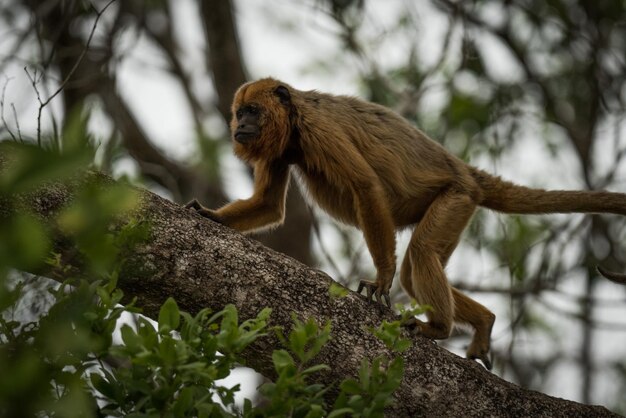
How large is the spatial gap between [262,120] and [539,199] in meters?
2.31

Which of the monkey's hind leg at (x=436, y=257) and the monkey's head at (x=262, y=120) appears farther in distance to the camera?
the monkey's head at (x=262, y=120)

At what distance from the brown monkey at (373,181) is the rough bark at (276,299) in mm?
1277

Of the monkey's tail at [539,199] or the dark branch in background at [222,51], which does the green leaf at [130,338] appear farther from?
the dark branch in background at [222,51]

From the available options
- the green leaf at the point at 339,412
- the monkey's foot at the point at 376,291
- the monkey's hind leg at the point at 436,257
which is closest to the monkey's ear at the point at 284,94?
the monkey's hind leg at the point at 436,257

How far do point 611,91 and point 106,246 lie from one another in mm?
10480

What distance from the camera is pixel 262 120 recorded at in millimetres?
5953

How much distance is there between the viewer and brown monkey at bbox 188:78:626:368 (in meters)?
5.48

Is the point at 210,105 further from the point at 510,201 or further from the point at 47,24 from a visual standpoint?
the point at 510,201

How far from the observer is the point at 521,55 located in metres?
11.2

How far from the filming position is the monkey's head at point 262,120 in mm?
5934

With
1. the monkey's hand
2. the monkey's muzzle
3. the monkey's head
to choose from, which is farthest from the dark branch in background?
the monkey's hand

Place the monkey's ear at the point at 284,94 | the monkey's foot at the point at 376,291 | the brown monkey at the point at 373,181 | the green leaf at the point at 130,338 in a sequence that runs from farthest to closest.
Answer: the monkey's ear at the point at 284,94
the brown monkey at the point at 373,181
the monkey's foot at the point at 376,291
the green leaf at the point at 130,338

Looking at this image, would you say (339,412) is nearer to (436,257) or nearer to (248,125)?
(436,257)

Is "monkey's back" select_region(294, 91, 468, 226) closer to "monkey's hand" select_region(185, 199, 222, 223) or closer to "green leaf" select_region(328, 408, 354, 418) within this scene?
"monkey's hand" select_region(185, 199, 222, 223)
